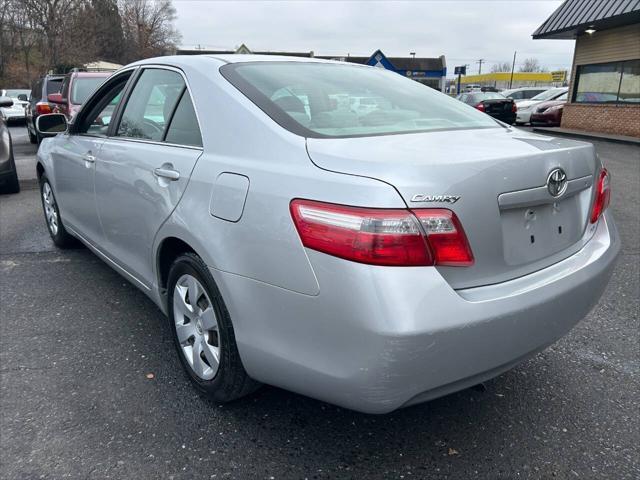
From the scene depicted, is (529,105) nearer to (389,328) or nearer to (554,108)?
(554,108)

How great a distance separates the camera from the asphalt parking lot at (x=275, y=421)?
2.10 m

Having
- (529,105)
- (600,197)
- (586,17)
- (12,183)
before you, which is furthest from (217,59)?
(529,105)

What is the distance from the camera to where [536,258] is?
2000 mm

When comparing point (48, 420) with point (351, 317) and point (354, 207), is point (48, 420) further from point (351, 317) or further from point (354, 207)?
point (354, 207)

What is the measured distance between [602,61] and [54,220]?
1730 cm

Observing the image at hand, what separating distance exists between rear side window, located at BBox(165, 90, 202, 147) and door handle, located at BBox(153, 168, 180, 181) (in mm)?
149

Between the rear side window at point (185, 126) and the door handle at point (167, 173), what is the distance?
149mm

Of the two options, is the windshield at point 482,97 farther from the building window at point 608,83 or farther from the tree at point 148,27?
the tree at point 148,27

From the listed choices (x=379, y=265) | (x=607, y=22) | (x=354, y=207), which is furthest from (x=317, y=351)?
(x=607, y=22)

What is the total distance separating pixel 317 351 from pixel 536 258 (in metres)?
0.91

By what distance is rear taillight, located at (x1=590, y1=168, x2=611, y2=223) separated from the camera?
2.34 metres

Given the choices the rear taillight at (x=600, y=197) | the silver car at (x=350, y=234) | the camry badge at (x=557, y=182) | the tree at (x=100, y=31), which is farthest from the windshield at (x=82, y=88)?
the tree at (x=100, y=31)

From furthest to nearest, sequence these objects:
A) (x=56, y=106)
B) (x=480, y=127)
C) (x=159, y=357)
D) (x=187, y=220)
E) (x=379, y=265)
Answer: (x=56, y=106) → (x=159, y=357) → (x=480, y=127) → (x=187, y=220) → (x=379, y=265)

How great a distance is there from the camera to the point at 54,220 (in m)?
4.71
